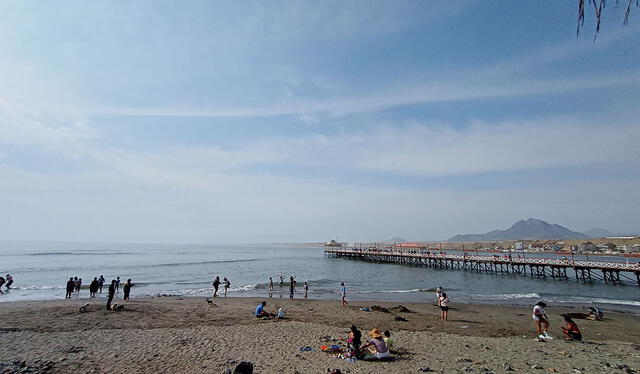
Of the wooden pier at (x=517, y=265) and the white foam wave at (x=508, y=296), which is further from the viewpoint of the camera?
the wooden pier at (x=517, y=265)

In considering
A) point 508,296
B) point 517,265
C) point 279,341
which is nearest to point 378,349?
point 279,341

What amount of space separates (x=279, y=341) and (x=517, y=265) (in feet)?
169

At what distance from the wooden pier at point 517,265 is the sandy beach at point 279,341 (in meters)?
23.4

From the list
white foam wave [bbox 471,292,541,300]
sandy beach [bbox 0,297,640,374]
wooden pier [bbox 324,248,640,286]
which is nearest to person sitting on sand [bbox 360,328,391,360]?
sandy beach [bbox 0,297,640,374]

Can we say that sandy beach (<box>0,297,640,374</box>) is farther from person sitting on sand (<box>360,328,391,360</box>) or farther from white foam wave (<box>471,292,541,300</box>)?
white foam wave (<box>471,292,541,300</box>)

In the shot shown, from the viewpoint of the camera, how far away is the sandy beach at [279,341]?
946 centimetres

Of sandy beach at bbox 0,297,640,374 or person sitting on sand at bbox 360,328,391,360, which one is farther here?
person sitting on sand at bbox 360,328,391,360

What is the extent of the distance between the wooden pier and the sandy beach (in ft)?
76.7

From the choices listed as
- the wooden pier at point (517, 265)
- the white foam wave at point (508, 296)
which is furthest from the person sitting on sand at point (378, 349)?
the wooden pier at point (517, 265)

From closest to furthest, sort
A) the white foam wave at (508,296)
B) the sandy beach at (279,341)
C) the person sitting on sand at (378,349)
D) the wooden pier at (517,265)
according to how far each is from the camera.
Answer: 1. the sandy beach at (279,341)
2. the person sitting on sand at (378,349)
3. the white foam wave at (508,296)
4. the wooden pier at (517,265)

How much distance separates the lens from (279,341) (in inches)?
481

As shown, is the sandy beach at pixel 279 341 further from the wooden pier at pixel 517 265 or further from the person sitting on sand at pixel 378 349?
the wooden pier at pixel 517 265

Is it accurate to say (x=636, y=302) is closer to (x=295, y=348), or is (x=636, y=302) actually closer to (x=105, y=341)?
(x=295, y=348)

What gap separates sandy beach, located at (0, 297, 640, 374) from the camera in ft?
31.0
